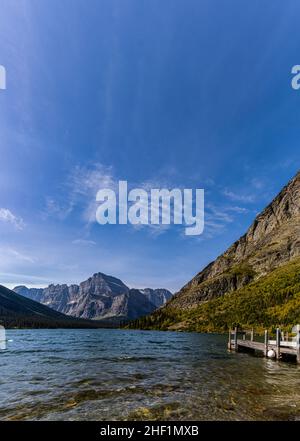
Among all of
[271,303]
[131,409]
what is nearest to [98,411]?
[131,409]

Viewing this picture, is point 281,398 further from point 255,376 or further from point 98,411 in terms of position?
point 98,411

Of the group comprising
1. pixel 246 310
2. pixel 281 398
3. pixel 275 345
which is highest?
pixel 281 398

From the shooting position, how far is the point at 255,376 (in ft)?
94.9
